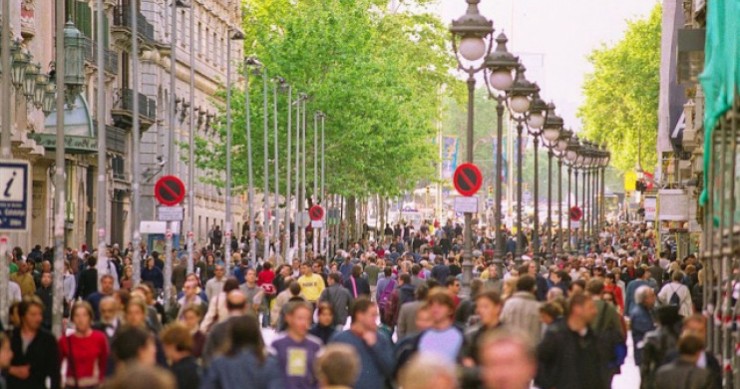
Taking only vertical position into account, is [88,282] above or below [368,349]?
below

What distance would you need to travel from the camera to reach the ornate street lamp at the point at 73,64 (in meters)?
59.0

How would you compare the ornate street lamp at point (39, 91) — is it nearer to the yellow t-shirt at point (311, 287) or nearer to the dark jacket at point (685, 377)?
the yellow t-shirt at point (311, 287)

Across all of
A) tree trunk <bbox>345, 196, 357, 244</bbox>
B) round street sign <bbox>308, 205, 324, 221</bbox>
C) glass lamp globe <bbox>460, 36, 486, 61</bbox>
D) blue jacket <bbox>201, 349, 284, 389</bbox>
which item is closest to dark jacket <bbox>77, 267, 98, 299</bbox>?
glass lamp globe <bbox>460, 36, 486, 61</bbox>

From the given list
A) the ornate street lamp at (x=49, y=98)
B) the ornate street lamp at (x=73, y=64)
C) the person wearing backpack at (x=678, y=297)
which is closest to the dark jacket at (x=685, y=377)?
the person wearing backpack at (x=678, y=297)

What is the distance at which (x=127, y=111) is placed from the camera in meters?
71.4

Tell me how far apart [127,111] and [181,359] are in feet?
188

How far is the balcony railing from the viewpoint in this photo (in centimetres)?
7288

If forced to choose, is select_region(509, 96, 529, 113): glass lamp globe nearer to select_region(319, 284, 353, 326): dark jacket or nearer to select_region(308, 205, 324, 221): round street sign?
select_region(319, 284, 353, 326): dark jacket

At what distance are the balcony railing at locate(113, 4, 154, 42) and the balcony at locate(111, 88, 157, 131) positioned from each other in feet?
6.96

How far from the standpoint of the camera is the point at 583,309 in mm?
16828

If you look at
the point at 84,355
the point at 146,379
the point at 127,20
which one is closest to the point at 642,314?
the point at 84,355

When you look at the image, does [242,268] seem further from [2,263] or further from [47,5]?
Result: [47,5]

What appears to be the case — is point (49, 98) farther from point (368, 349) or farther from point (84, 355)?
point (368, 349)

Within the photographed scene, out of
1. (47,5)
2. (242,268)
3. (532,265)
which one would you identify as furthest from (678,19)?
(532,265)
